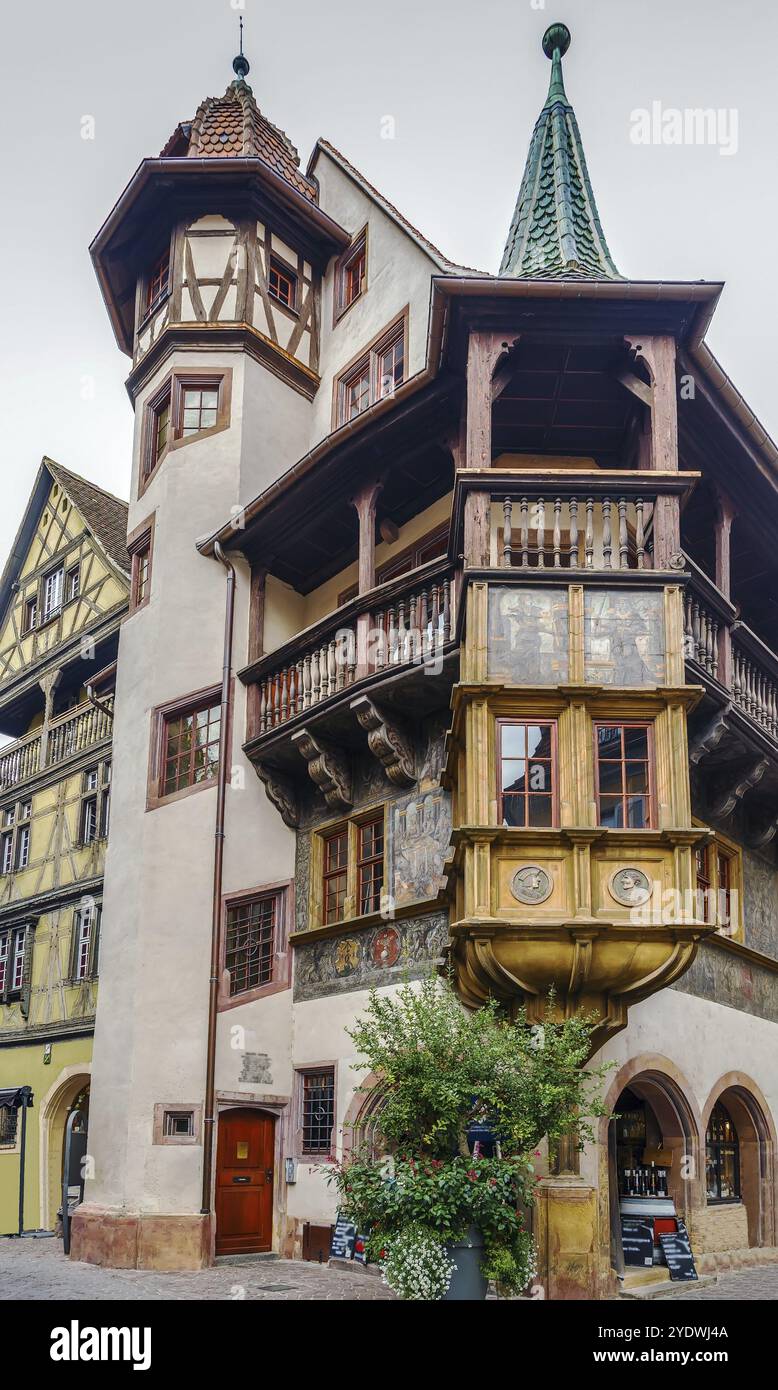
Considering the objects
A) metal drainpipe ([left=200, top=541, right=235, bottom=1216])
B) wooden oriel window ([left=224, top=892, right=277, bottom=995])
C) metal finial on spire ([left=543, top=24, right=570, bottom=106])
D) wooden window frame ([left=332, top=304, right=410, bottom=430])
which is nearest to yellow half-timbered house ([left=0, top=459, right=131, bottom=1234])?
metal drainpipe ([left=200, top=541, right=235, bottom=1216])

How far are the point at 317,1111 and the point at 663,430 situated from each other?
878 centimetres

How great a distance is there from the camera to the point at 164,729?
17.7 meters

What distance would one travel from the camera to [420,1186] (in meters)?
10.1

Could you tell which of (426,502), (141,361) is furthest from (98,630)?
(426,502)

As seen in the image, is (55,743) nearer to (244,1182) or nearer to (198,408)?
(198,408)

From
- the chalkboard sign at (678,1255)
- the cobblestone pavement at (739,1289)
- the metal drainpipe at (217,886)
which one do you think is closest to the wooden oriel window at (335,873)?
the metal drainpipe at (217,886)

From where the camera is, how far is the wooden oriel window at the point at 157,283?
20.5 meters

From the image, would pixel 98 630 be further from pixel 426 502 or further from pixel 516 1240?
→ pixel 516 1240

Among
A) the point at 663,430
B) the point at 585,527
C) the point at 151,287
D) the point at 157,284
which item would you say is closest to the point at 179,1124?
the point at 585,527

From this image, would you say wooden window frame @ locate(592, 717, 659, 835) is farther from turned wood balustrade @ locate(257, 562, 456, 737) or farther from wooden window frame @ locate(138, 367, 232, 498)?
wooden window frame @ locate(138, 367, 232, 498)

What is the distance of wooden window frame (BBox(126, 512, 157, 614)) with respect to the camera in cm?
1870

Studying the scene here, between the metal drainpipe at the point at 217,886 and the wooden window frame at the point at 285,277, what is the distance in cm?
457

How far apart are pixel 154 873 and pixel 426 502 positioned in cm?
573

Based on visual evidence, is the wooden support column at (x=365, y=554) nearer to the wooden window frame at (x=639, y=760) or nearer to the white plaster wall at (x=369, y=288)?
the white plaster wall at (x=369, y=288)
